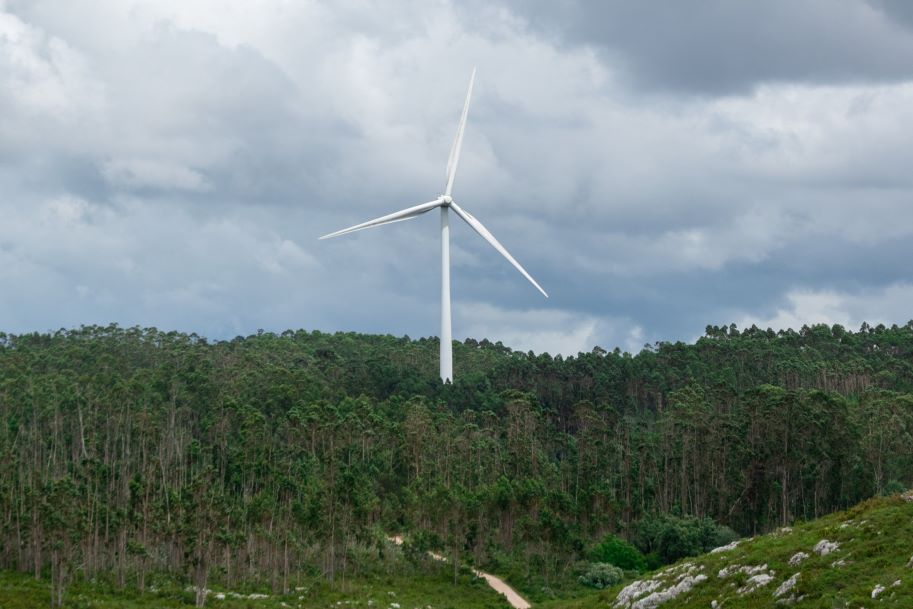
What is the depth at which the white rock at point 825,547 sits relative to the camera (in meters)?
76.2

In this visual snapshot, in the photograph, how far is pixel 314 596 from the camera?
4306 inches

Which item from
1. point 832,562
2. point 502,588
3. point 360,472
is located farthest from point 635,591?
point 360,472

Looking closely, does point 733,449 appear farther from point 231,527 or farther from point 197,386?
point 197,386

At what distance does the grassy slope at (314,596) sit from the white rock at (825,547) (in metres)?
40.6

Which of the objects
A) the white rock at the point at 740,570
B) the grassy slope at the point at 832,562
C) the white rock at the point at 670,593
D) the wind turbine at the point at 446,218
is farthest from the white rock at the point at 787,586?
the wind turbine at the point at 446,218

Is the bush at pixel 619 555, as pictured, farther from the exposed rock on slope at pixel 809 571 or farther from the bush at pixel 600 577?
the exposed rock on slope at pixel 809 571

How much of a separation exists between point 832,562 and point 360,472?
77.4m

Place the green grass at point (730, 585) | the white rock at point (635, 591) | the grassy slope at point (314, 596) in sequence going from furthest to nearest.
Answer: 1. the grassy slope at point (314, 596)
2. the white rock at point (635, 591)
3. the green grass at point (730, 585)

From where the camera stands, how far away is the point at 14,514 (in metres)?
124

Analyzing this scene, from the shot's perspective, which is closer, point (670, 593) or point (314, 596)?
point (670, 593)

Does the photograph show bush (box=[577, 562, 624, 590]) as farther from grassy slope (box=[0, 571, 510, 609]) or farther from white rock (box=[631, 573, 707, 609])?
white rock (box=[631, 573, 707, 609])

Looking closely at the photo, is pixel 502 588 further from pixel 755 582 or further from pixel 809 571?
pixel 809 571

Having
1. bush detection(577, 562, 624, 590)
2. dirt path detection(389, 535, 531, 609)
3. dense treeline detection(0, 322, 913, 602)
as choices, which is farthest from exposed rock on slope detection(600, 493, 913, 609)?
dense treeline detection(0, 322, 913, 602)

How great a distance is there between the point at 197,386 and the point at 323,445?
3255cm
